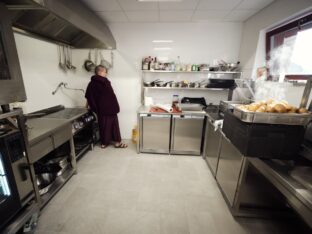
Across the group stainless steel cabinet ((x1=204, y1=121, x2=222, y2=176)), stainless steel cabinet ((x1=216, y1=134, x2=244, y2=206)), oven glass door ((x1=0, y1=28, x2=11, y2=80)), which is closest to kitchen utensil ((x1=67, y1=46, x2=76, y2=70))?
oven glass door ((x1=0, y1=28, x2=11, y2=80))

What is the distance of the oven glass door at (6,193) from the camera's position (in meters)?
1.03

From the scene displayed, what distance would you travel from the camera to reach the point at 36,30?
1902mm

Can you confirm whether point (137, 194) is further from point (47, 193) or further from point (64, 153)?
point (64, 153)

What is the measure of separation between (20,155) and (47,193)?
760 mm

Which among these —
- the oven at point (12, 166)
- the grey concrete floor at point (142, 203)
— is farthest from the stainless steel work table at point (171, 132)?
the oven at point (12, 166)

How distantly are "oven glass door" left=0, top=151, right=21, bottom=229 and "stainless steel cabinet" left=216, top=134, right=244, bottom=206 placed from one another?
1825 mm

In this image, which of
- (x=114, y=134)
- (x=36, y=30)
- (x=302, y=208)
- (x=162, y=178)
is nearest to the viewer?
(x=302, y=208)

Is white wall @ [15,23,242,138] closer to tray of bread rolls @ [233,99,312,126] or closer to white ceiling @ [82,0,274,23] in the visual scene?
white ceiling @ [82,0,274,23]

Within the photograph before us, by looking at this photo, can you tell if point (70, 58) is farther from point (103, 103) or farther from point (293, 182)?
point (293, 182)

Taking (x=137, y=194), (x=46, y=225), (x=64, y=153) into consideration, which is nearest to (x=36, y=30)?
(x=64, y=153)

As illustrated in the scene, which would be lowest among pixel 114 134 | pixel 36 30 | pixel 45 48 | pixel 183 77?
pixel 114 134

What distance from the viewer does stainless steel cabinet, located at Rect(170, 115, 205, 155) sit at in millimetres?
2529

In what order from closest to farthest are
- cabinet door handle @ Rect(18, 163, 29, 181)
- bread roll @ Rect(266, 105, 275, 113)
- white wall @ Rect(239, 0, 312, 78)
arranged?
cabinet door handle @ Rect(18, 163, 29, 181) → bread roll @ Rect(266, 105, 275, 113) → white wall @ Rect(239, 0, 312, 78)

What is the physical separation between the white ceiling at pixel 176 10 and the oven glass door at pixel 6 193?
6.76ft
